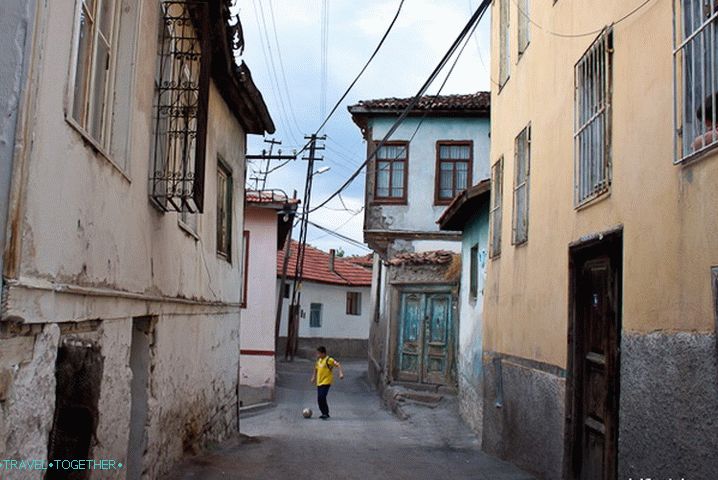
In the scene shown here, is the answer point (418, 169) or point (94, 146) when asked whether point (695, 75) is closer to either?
point (94, 146)

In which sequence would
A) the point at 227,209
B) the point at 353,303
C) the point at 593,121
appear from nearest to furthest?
the point at 593,121, the point at 227,209, the point at 353,303

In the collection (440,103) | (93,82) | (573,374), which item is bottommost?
(573,374)

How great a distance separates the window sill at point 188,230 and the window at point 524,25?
4679 mm

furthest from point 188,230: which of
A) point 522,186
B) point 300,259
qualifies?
point 300,259

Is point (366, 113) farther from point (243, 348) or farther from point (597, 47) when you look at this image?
point (597, 47)

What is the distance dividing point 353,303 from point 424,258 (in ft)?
69.2

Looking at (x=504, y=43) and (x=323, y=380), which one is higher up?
(x=504, y=43)

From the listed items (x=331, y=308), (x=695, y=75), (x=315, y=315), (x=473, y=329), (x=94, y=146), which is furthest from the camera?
(x=331, y=308)

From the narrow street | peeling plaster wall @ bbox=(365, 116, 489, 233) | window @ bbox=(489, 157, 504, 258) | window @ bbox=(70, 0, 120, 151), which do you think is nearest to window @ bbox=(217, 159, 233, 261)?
the narrow street

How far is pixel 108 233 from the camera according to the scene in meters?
5.74

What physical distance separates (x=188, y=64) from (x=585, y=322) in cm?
483

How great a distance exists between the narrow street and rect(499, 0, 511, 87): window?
542 centimetres

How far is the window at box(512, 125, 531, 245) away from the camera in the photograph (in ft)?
32.6

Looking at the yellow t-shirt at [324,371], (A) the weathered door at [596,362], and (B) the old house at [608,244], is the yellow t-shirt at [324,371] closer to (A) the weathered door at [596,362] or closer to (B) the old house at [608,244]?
(B) the old house at [608,244]
